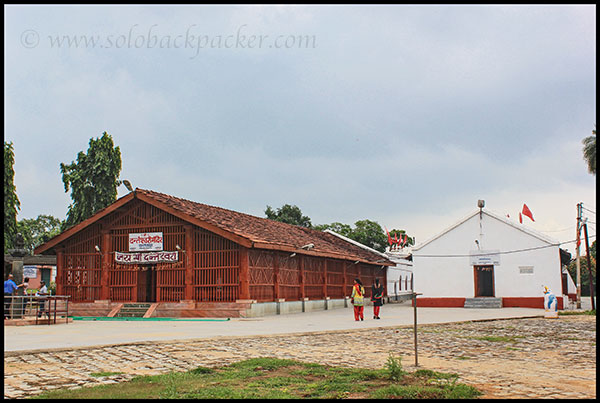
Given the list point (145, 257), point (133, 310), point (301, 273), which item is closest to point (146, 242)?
point (145, 257)

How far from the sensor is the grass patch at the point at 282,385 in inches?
251

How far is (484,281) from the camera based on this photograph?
105 ft

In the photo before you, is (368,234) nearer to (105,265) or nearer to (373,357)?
(105,265)

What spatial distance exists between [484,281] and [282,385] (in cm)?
2711

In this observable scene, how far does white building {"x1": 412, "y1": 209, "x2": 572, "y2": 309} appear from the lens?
29.8 m

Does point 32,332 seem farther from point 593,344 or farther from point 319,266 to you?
point 319,266

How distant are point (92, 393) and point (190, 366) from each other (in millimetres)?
2552

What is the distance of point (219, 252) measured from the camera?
78.3 feet

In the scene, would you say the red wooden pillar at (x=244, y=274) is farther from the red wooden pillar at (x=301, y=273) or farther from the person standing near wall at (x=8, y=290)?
the person standing near wall at (x=8, y=290)

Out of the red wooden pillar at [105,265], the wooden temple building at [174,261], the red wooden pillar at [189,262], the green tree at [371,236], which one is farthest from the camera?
the green tree at [371,236]

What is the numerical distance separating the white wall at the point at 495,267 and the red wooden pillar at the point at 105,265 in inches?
646

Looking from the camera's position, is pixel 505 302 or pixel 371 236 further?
pixel 371 236

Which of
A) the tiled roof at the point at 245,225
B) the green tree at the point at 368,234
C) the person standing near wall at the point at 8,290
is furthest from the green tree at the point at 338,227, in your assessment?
the person standing near wall at the point at 8,290

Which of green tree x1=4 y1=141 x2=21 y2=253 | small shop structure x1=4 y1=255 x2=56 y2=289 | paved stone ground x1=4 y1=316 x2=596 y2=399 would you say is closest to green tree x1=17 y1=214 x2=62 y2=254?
small shop structure x1=4 y1=255 x2=56 y2=289
